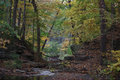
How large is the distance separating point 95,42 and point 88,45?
3.11ft

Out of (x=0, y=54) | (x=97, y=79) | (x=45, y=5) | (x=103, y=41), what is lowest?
(x=97, y=79)

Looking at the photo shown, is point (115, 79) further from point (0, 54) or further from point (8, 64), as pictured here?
point (0, 54)

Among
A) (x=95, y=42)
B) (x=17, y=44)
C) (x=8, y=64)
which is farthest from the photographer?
(x=95, y=42)

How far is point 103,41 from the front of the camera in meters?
11.4

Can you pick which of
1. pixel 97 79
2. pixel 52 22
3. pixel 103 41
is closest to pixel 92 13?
pixel 103 41

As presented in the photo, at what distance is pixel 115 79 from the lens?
6.88 metres

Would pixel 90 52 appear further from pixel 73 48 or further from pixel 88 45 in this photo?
pixel 73 48

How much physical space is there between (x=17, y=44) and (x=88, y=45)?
8504 millimetres

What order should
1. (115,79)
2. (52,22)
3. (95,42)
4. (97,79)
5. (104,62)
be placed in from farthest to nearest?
(52,22)
(95,42)
(104,62)
(97,79)
(115,79)

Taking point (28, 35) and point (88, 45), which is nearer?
point (88, 45)

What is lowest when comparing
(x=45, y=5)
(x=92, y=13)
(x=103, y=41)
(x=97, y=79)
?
(x=97, y=79)

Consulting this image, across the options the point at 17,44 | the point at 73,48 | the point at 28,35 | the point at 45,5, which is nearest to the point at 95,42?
the point at 73,48

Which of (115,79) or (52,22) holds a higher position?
(52,22)

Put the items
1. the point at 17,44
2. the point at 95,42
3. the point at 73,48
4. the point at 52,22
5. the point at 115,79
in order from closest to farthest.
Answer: the point at 115,79 → the point at 17,44 → the point at 95,42 → the point at 73,48 → the point at 52,22
